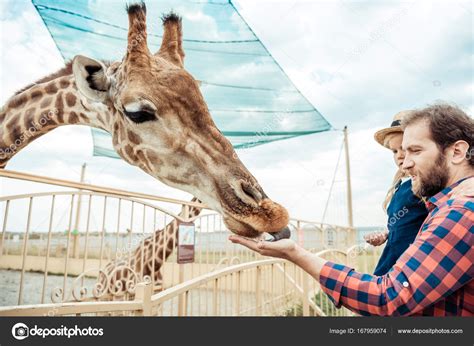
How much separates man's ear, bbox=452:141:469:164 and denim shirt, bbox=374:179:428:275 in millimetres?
205

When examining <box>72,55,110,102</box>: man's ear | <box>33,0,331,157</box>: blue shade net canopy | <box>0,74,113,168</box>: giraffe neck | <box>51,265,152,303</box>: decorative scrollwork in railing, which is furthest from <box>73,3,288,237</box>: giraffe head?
<box>51,265,152,303</box>: decorative scrollwork in railing

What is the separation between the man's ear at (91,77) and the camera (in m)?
1.02

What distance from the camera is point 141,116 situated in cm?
104

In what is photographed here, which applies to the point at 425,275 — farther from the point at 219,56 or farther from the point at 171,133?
the point at 219,56

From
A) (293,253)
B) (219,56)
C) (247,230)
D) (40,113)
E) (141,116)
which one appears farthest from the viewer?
(219,56)

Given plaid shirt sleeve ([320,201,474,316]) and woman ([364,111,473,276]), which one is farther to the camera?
woman ([364,111,473,276])

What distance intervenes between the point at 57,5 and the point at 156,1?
15.2 inches

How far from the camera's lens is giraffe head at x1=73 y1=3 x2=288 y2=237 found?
94cm

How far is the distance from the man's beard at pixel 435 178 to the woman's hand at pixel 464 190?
0.06 metres

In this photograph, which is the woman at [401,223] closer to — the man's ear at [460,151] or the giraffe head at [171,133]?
the man's ear at [460,151]

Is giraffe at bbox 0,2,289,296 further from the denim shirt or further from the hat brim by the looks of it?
the hat brim

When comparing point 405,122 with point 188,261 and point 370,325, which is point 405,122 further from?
point 188,261

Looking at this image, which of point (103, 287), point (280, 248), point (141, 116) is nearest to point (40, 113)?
point (141, 116)

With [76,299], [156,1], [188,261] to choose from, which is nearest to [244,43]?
[156,1]
